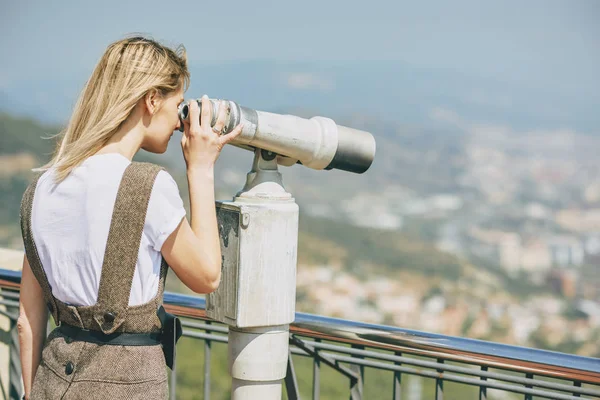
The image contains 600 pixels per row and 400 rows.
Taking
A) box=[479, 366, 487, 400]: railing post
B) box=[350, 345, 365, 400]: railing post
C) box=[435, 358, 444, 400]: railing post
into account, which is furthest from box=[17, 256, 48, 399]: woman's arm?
box=[479, 366, 487, 400]: railing post

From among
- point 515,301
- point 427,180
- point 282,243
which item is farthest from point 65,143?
point 427,180

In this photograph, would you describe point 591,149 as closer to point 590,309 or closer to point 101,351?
point 590,309

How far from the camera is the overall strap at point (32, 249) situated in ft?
6.05

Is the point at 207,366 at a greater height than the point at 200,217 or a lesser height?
lesser

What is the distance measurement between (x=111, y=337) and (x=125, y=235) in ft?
0.82

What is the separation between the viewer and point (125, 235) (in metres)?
1.72

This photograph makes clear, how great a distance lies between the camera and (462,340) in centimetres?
244

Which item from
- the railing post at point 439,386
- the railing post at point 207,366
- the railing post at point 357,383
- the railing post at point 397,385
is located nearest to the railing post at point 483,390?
the railing post at point 439,386

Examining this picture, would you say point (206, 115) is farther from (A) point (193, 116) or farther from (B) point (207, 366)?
(B) point (207, 366)

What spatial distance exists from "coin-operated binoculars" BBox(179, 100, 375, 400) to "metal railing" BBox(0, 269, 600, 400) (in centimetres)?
33

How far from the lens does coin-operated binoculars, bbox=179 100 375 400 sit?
81.7 inches

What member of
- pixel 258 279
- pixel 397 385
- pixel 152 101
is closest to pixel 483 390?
pixel 397 385

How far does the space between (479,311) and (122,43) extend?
7514 cm

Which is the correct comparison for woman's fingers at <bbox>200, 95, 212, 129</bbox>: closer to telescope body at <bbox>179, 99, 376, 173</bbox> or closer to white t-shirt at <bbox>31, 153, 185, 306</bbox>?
telescope body at <bbox>179, 99, 376, 173</bbox>
